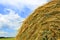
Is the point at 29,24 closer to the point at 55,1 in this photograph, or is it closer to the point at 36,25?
the point at 36,25

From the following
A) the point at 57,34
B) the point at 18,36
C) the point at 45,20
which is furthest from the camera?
the point at 18,36

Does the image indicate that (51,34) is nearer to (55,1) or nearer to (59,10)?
(59,10)

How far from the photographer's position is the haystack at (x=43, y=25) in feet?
7.59

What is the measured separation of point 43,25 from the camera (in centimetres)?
241

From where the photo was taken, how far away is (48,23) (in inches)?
94.0

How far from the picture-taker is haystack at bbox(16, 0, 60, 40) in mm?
2314

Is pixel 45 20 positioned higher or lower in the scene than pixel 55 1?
lower

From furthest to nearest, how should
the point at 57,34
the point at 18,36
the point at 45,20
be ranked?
the point at 18,36 → the point at 45,20 → the point at 57,34

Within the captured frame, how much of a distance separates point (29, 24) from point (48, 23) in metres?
0.28

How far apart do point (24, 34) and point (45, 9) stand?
1.20 feet

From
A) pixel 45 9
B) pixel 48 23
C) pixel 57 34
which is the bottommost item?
pixel 57 34

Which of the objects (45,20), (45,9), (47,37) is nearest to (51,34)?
(47,37)

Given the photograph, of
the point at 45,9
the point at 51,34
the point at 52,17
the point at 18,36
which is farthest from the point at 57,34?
the point at 18,36

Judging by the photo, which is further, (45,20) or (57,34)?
(45,20)
